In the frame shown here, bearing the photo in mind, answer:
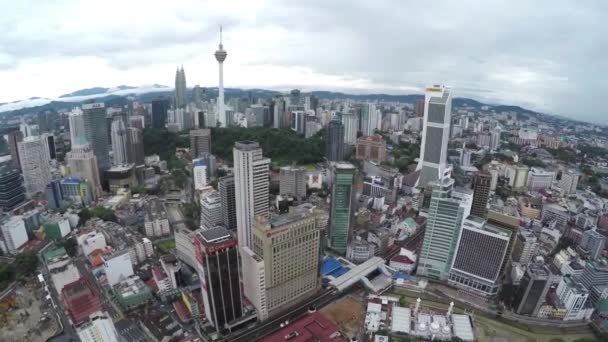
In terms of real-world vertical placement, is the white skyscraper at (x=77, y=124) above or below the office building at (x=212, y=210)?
above

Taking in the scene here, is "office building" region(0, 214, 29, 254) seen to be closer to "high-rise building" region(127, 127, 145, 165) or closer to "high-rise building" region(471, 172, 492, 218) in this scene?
"high-rise building" region(127, 127, 145, 165)

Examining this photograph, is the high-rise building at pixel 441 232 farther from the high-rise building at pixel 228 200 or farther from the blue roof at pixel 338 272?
the high-rise building at pixel 228 200

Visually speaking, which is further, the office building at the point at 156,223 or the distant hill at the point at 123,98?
the distant hill at the point at 123,98

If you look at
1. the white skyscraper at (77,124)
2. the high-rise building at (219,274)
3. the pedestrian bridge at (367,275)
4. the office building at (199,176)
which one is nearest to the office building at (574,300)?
the pedestrian bridge at (367,275)

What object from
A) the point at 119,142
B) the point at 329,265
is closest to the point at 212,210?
the point at 329,265

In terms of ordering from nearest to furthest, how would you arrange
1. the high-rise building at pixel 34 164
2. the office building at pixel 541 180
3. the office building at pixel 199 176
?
the high-rise building at pixel 34 164
the office building at pixel 199 176
the office building at pixel 541 180

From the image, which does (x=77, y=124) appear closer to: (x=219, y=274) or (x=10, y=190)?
(x=10, y=190)

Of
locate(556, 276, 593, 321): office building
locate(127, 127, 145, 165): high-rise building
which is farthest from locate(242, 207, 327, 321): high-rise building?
locate(127, 127, 145, 165): high-rise building
